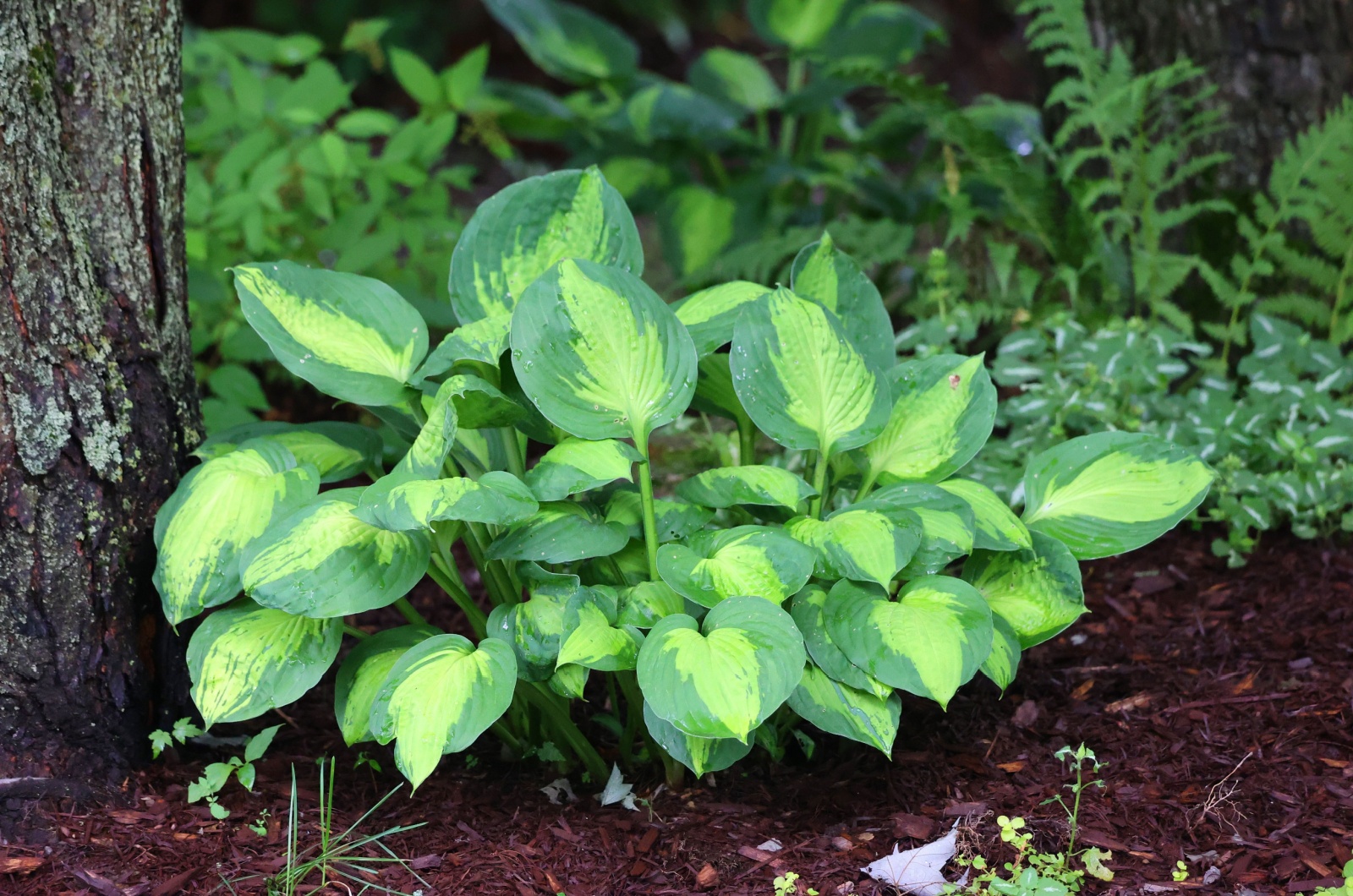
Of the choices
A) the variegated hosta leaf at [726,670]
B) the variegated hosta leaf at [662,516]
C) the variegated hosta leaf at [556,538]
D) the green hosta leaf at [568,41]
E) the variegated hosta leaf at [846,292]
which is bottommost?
the variegated hosta leaf at [726,670]

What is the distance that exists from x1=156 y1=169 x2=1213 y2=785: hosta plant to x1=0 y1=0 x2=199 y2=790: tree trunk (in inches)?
7.0

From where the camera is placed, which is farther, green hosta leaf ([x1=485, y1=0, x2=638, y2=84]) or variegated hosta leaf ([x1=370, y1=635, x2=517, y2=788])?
green hosta leaf ([x1=485, y1=0, x2=638, y2=84])

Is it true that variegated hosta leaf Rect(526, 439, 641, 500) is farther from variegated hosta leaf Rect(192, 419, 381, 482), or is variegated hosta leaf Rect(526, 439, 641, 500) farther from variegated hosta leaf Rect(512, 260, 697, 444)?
variegated hosta leaf Rect(192, 419, 381, 482)

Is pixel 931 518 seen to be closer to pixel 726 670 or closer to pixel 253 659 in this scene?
pixel 726 670

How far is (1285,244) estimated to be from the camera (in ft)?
10.4

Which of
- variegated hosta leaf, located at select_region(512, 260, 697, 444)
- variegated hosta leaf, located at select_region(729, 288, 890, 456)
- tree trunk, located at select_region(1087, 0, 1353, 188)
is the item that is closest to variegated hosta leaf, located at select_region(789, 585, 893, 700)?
variegated hosta leaf, located at select_region(729, 288, 890, 456)

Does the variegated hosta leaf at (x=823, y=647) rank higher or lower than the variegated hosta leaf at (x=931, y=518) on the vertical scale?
lower

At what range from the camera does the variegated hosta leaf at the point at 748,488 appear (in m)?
1.70

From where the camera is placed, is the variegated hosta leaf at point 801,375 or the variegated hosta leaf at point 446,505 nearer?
the variegated hosta leaf at point 446,505

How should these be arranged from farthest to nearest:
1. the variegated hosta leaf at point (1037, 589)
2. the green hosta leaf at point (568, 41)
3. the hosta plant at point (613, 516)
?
the green hosta leaf at point (568, 41), the variegated hosta leaf at point (1037, 589), the hosta plant at point (613, 516)

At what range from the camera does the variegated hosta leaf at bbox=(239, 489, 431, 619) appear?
1.59m

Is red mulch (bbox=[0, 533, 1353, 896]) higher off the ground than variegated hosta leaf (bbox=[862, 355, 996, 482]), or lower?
lower

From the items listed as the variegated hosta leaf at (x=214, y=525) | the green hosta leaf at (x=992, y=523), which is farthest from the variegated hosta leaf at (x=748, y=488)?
the variegated hosta leaf at (x=214, y=525)

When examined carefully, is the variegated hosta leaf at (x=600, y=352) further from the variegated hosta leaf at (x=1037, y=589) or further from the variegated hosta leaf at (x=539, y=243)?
the variegated hosta leaf at (x=1037, y=589)
